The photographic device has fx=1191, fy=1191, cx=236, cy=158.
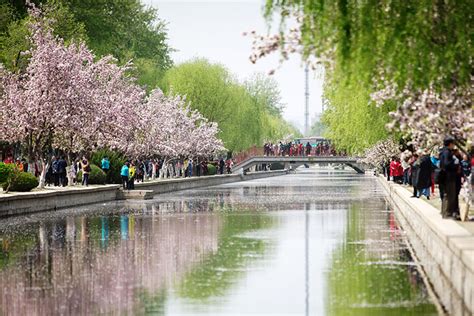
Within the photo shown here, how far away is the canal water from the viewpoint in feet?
49.6

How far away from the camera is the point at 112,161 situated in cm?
6800

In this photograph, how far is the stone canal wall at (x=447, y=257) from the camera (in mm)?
14781

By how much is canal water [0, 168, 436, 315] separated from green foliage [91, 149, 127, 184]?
2937 cm

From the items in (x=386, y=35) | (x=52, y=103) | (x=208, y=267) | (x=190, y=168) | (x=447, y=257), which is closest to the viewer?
(x=386, y=35)

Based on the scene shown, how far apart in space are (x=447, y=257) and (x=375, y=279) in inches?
45.4

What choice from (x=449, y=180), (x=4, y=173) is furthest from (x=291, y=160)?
(x=449, y=180)

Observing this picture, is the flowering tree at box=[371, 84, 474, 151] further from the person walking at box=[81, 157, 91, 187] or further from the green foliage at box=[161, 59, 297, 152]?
the green foliage at box=[161, 59, 297, 152]

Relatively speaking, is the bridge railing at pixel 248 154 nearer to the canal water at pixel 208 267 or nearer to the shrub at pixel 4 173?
the shrub at pixel 4 173

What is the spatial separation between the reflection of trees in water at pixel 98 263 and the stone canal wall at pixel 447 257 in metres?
3.84

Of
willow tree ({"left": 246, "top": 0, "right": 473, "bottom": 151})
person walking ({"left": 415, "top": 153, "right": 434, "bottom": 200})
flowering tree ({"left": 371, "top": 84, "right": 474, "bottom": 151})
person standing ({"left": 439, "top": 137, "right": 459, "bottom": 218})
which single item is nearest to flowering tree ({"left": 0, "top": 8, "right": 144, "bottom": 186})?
person walking ({"left": 415, "top": 153, "right": 434, "bottom": 200})

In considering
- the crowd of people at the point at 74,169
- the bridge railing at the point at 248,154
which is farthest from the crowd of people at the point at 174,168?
the bridge railing at the point at 248,154

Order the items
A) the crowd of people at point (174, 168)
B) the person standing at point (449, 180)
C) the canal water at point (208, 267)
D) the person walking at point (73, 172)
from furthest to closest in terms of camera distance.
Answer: the crowd of people at point (174, 168), the person walking at point (73, 172), the person standing at point (449, 180), the canal water at point (208, 267)

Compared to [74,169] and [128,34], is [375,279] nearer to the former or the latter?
[74,169]

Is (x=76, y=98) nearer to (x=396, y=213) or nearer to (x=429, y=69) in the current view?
(x=396, y=213)
